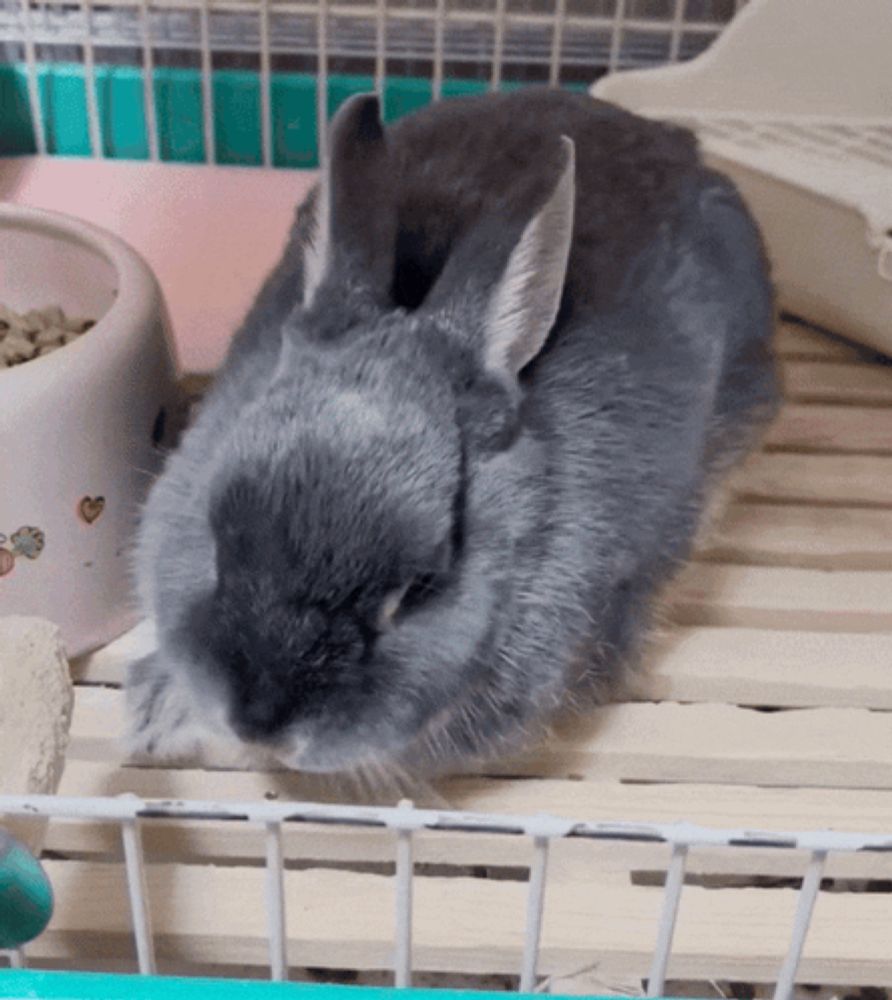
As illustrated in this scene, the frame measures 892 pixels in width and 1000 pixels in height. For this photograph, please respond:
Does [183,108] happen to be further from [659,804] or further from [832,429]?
[659,804]

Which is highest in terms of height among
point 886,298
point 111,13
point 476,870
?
point 111,13

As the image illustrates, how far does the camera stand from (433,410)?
761 mm

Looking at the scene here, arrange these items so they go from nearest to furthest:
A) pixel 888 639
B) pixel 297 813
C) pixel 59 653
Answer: pixel 297 813, pixel 59 653, pixel 888 639

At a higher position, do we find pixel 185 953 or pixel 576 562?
pixel 576 562

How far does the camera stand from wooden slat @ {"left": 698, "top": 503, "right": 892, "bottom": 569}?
111 cm

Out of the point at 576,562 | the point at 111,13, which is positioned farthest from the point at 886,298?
the point at 111,13

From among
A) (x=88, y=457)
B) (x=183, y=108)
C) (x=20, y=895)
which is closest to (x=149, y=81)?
(x=183, y=108)

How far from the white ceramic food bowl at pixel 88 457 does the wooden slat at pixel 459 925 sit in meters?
0.24

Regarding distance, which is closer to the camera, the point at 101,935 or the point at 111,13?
the point at 101,935

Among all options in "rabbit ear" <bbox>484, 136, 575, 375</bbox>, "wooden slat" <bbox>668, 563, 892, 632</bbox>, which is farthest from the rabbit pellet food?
"wooden slat" <bbox>668, 563, 892, 632</bbox>

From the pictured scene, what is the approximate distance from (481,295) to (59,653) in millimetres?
307

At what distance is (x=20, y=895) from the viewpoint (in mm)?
548

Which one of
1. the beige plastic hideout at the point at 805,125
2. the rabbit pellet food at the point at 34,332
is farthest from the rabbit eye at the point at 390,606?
the beige plastic hideout at the point at 805,125

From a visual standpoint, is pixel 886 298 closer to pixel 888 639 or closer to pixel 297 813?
pixel 888 639
